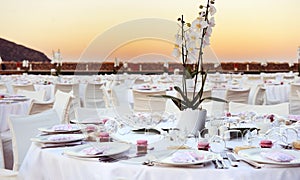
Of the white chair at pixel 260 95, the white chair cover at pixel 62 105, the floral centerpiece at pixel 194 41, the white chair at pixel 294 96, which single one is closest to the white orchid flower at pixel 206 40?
the floral centerpiece at pixel 194 41

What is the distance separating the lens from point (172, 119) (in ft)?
8.66

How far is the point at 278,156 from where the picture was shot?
1562mm

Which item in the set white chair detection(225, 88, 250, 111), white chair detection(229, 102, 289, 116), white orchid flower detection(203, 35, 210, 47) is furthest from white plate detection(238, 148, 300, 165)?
white chair detection(225, 88, 250, 111)

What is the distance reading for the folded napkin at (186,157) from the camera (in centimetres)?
156

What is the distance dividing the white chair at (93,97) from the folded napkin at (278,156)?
6.58 ft

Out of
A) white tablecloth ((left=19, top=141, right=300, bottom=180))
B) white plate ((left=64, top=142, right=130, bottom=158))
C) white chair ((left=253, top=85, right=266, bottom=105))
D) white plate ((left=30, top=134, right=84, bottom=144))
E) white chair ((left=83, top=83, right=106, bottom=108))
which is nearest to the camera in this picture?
white tablecloth ((left=19, top=141, right=300, bottom=180))

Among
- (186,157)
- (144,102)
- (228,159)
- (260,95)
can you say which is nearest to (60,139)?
(186,157)

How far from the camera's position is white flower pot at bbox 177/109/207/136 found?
206cm

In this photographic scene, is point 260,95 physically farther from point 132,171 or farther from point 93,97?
point 132,171

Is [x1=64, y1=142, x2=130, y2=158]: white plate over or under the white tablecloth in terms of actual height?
over

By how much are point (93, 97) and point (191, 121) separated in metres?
1.93

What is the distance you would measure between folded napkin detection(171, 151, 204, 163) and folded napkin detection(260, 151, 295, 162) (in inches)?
9.7

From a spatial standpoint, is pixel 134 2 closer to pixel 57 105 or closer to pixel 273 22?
pixel 273 22

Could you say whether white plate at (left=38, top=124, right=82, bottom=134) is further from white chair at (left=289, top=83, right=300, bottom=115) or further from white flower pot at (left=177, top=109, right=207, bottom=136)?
white chair at (left=289, top=83, right=300, bottom=115)
